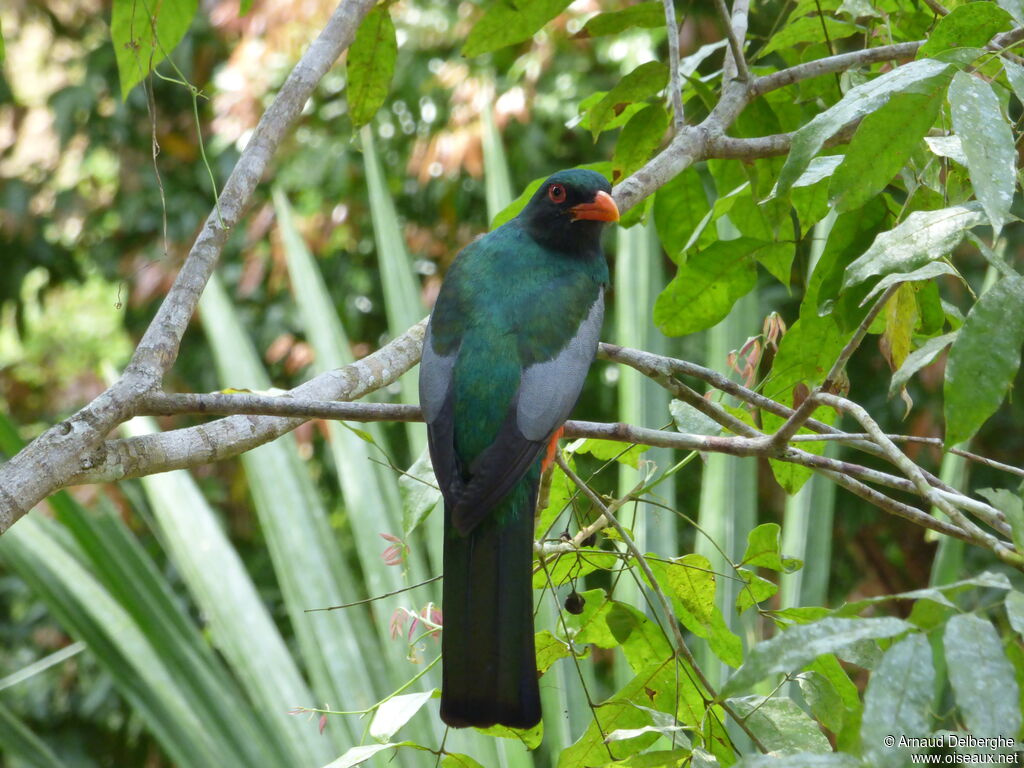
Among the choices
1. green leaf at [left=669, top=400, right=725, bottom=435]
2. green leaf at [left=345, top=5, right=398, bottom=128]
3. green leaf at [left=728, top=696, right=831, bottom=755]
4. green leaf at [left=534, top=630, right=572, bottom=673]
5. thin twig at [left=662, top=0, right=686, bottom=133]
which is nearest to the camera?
green leaf at [left=728, top=696, right=831, bottom=755]

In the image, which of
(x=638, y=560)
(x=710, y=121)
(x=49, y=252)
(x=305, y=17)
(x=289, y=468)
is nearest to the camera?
(x=638, y=560)

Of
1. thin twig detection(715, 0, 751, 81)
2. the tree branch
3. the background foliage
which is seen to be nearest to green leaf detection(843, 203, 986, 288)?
the background foliage

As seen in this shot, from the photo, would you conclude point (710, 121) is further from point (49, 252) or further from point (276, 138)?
point (49, 252)

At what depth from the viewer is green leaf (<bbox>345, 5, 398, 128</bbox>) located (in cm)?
263

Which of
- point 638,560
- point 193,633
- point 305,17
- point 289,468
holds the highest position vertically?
point 305,17

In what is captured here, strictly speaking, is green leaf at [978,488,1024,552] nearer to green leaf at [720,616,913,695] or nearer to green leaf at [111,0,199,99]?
green leaf at [720,616,913,695]

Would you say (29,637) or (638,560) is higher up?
(638,560)

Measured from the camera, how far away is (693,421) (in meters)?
2.25

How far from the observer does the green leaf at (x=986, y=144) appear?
1.30 metres

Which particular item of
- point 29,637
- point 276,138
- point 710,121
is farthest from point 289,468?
point 29,637

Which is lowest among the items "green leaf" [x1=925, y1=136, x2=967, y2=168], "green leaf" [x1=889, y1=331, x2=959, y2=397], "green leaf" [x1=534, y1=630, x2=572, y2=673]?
"green leaf" [x1=534, y1=630, x2=572, y2=673]

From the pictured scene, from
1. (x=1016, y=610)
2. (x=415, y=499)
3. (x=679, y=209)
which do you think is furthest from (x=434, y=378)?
(x=1016, y=610)

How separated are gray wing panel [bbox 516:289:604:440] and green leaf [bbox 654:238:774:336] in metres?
0.18

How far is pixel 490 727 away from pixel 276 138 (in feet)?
4.11
